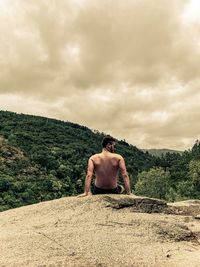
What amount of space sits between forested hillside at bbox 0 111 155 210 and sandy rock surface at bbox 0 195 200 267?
44.1 meters

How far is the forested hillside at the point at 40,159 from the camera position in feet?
214

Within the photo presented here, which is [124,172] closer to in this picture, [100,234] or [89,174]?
[89,174]

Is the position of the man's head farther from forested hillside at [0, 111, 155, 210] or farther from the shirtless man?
forested hillside at [0, 111, 155, 210]

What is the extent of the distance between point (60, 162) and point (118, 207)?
86.6 metres

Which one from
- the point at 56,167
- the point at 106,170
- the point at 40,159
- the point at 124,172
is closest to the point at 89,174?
the point at 106,170

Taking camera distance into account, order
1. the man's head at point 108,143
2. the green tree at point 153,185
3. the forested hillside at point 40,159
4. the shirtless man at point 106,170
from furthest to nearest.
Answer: the green tree at point 153,185 → the forested hillside at point 40,159 → the man's head at point 108,143 → the shirtless man at point 106,170

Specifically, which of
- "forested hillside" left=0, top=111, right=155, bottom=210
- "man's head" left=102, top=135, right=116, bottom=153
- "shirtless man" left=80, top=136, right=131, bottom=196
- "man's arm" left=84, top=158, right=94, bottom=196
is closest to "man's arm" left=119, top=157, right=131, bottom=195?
"shirtless man" left=80, top=136, right=131, bottom=196

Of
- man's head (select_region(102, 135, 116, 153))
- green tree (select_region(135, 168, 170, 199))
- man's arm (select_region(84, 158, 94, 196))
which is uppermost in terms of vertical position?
green tree (select_region(135, 168, 170, 199))

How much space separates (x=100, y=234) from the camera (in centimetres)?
680

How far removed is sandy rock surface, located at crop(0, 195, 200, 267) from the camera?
5.88 m

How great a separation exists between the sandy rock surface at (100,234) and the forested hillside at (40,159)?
145 ft

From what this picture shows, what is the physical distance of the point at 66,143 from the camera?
119938 millimetres

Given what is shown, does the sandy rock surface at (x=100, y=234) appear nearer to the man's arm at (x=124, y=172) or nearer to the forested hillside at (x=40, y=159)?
the man's arm at (x=124, y=172)

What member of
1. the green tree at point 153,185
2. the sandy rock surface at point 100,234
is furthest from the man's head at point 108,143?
the green tree at point 153,185
